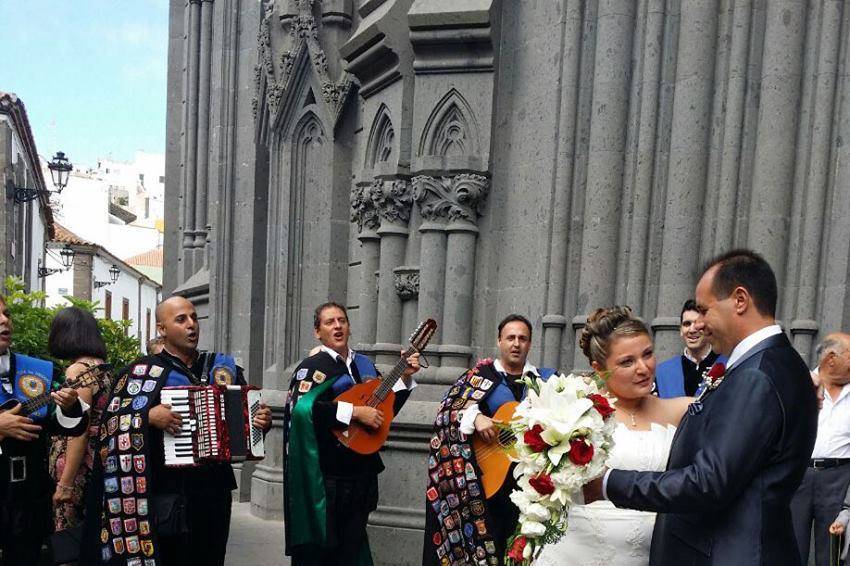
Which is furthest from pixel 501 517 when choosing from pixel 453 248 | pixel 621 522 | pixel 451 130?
pixel 451 130

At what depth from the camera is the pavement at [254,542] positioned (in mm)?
7371

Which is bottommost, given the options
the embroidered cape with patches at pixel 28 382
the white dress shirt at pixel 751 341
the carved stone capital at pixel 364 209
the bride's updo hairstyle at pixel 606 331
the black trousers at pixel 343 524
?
the black trousers at pixel 343 524

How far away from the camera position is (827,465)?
17.8 feet

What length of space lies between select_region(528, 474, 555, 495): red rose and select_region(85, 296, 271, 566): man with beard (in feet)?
8.68

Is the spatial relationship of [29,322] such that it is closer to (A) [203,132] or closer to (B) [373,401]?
(A) [203,132]

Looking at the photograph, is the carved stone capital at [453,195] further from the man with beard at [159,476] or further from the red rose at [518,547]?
the red rose at [518,547]

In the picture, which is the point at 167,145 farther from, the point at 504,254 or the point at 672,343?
the point at 672,343

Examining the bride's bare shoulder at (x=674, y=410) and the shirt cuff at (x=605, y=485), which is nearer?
the shirt cuff at (x=605, y=485)

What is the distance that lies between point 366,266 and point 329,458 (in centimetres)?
241

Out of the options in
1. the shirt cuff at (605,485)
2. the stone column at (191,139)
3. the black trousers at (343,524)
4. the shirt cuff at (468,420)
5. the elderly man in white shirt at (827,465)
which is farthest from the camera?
the stone column at (191,139)

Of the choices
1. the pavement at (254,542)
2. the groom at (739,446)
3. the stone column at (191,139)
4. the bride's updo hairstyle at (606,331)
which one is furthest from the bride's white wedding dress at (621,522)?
the stone column at (191,139)

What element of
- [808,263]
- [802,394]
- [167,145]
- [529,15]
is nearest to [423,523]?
[808,263]

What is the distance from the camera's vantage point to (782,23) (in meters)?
5.80

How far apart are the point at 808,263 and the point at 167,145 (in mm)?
11936
